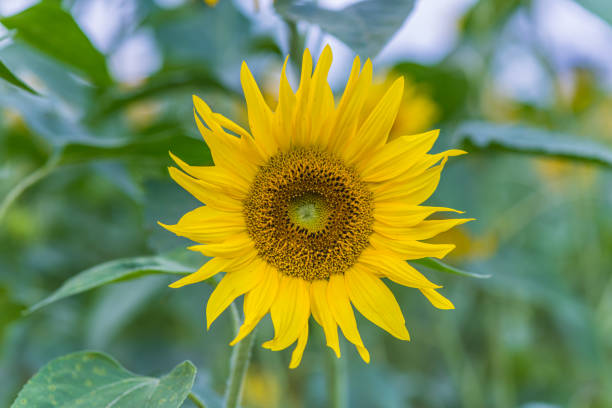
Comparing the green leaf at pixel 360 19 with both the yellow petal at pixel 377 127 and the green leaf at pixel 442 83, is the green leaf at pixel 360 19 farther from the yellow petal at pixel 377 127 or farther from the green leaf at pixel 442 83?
the green leaf at pixel 442 83

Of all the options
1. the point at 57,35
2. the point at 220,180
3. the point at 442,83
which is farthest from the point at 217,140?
the point at 442,83

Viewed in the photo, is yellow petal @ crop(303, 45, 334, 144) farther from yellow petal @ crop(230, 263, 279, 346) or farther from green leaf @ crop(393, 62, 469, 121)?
green leaf @ crop(393, 62, 469, 121)

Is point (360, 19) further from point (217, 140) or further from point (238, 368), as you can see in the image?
point (238, 368)

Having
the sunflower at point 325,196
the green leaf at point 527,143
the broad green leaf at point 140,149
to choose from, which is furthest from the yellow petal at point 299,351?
the green leaf at point 527,143

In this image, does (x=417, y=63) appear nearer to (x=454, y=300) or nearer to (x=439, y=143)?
(x=439, y=143)

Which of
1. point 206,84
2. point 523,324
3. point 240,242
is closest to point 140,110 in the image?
point 206,84
